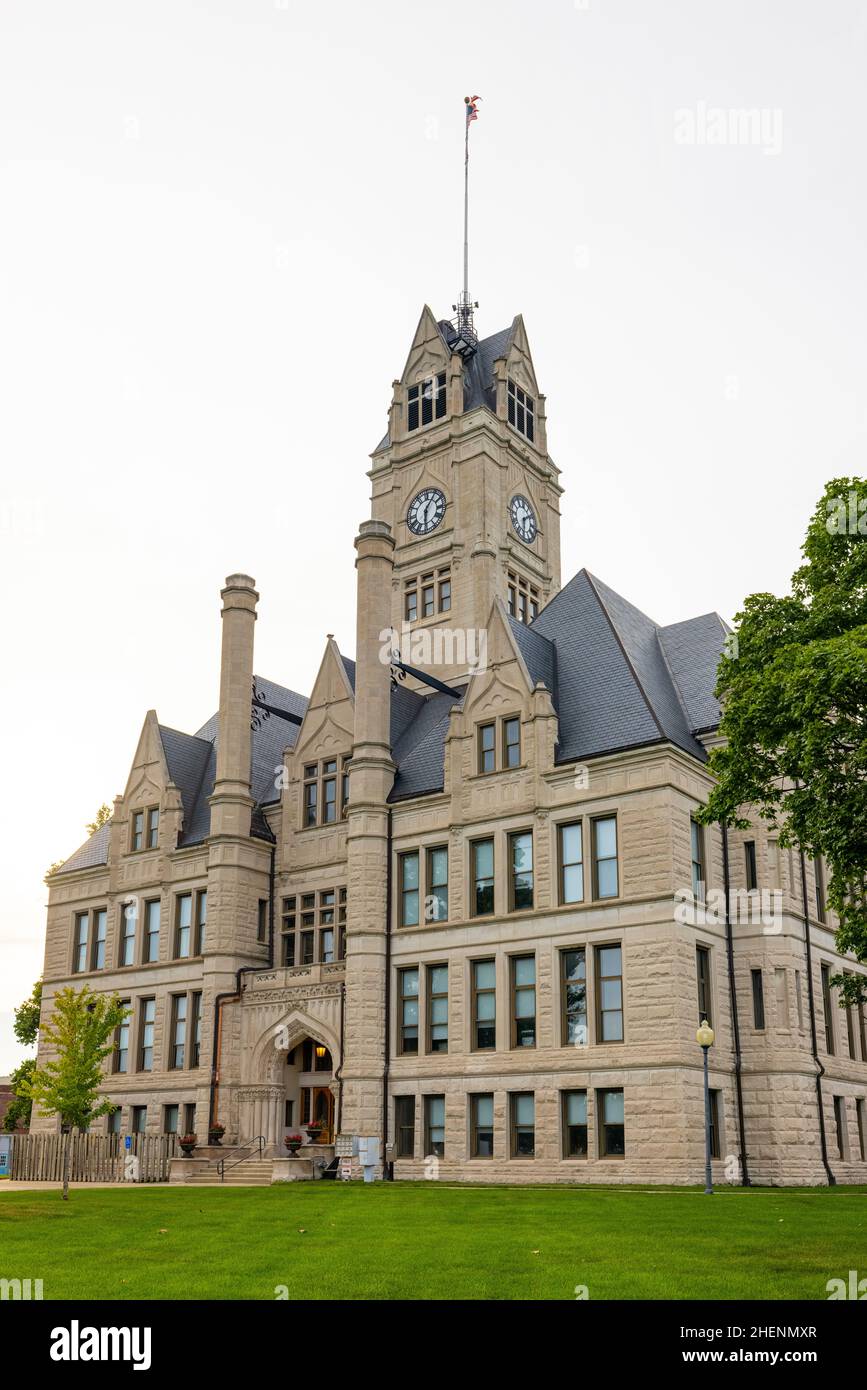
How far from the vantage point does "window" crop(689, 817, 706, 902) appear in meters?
37.2

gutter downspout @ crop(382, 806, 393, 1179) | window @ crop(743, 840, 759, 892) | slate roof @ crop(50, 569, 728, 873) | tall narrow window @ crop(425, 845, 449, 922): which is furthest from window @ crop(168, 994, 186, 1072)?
window @ crop(743, 840, 759, 892)

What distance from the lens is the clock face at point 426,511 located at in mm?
61781

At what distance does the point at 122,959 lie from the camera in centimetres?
5156

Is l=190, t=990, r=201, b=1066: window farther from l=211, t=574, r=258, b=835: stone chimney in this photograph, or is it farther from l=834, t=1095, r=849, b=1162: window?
l=834, t=1095, r=849, b=1162: window

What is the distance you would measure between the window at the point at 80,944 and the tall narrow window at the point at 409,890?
1822 cm

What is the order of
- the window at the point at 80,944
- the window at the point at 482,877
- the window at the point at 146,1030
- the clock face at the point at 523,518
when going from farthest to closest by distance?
the clock face at the point at 523,518, the window at the point at 80,944, the window at the point at 146,1030, the window at the point at 482,877

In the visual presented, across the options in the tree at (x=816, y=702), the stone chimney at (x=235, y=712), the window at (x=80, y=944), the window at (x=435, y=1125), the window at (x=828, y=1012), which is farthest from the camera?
the window at (x=80, y=944)

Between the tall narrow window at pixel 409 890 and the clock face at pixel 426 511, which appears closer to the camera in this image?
the tall narrow window at pixel 409 890

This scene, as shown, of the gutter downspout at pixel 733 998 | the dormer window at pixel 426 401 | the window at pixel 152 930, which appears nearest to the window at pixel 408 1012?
the gutter downspout at pixel 733 998

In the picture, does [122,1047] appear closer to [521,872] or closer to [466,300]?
[521,872]

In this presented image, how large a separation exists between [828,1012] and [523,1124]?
11.0m

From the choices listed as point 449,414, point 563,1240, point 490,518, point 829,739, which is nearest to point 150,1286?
point 563,1240

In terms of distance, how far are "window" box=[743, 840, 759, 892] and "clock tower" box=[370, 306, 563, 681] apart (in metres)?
20.1

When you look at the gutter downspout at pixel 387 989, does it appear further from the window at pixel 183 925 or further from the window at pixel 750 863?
the window at pixel 750 863
